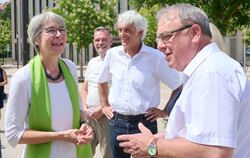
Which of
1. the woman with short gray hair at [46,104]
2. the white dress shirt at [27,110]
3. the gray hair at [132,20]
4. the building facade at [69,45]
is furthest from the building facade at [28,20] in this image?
the white dress shirt at [27,110]

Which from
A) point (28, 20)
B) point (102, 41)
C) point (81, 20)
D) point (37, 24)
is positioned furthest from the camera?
point (28, 20)

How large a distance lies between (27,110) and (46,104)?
0.15 metres

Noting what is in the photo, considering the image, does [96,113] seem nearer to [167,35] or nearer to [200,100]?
[167,35]

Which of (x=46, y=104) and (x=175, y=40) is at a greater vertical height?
(x=175, y=40)

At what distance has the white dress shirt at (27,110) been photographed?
2.39m

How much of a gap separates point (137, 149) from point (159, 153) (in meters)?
0.16

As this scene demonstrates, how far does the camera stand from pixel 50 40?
258 centimetres

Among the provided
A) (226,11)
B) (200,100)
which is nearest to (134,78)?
(200,100)

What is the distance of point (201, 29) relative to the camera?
5.44ft

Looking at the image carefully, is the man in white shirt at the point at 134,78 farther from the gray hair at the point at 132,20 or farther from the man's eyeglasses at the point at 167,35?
the man's eyeglasses at the point at 167,35

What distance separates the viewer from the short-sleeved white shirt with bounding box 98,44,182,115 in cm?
336

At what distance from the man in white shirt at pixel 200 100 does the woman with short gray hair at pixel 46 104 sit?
872 millimetres

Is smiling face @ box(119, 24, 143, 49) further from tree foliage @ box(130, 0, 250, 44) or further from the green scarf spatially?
tree foliage @ box(130, 0, 250, 44)

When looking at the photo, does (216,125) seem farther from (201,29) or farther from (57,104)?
(57,104)
